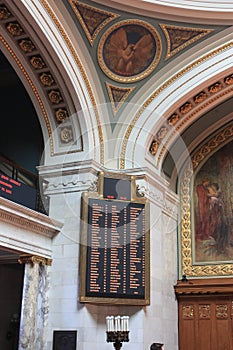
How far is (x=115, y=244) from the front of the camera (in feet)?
33.1

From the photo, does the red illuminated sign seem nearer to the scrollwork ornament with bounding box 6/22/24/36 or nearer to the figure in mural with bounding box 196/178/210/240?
the scrollwork ornament with bounding box 6/22/24/36

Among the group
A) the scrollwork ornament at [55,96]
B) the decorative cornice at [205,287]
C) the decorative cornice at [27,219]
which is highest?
the scrollwork ornament at [55,96]

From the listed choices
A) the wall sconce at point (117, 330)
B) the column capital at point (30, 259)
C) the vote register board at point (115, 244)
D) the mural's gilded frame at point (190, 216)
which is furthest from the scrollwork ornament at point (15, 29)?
the wall sconce at point (117, 330)

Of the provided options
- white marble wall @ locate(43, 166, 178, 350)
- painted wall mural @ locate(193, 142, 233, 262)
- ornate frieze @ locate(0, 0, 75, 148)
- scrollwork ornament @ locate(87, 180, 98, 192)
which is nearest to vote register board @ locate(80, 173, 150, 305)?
scrollwork ornament @ locate(87, 180, 98, 192)

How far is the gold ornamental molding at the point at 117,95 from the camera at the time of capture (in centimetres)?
1122

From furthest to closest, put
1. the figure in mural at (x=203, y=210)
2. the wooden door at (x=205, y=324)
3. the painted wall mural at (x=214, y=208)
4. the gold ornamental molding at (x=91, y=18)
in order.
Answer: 1. the figure in mural at (x=203, y=210)
2. the painted wall mural at (x=214, y=208)
3. the wooden door at (x=205, y=324)
4. the gold ornamental molding at (x=91, y=18)

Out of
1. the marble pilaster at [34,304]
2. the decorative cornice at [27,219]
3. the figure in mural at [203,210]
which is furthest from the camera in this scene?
the figure in mural at [203,210]

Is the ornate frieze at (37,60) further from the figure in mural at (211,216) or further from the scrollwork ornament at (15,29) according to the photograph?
the figure in mural at (211,216)

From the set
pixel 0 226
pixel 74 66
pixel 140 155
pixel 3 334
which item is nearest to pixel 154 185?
pixel 140 155

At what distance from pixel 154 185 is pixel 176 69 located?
252 centimetres

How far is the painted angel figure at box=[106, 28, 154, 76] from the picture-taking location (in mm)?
10844

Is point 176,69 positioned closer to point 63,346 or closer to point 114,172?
point 114,172

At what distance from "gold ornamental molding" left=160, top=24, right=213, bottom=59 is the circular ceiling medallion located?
213 mm

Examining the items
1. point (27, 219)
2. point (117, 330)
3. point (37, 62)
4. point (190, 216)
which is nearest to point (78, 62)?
point (37, 62)
